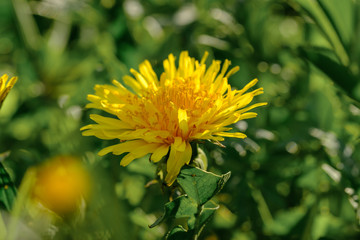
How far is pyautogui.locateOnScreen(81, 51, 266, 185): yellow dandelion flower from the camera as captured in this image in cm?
79

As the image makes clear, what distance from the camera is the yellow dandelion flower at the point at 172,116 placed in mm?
789

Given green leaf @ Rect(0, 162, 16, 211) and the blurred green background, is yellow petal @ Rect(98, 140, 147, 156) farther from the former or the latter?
green leaf @ Rect(0, 162, 16, 211)

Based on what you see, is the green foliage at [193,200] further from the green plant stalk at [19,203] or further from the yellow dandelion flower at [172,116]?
the green plant stalk at [19,203]

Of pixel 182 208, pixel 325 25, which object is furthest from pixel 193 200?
pixel 325 25

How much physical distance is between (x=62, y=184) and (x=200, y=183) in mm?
451

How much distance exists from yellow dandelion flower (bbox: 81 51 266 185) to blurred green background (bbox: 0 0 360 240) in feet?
0.46

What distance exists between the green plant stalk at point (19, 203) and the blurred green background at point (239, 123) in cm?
6

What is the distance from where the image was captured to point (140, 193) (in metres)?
1.35

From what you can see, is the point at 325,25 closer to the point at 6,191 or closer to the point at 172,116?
the point at 172,116

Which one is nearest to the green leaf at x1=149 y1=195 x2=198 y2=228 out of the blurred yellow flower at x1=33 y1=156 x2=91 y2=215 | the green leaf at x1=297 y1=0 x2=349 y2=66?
the blurred yellow flower at x1=33 y1=156 x2=91 y2=215

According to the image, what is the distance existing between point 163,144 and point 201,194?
0.49ft

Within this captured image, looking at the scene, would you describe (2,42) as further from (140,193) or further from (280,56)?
(280,56)

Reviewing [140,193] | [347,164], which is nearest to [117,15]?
[140,193]

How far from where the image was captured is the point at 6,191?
2.96 feet
